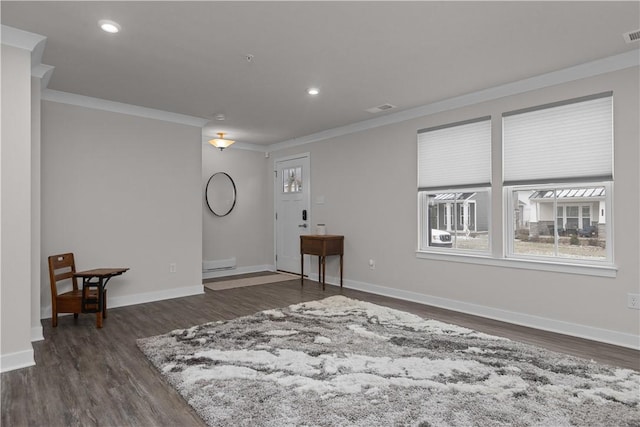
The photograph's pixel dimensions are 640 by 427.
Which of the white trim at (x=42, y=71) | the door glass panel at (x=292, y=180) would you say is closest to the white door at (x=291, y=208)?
the door glass panel at (x=292, y=180)

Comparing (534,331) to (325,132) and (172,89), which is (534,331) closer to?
(325,132)

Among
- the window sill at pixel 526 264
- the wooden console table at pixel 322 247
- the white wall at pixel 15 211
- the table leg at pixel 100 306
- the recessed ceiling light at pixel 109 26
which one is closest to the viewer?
the recessed ceiling light at pixel 109 26

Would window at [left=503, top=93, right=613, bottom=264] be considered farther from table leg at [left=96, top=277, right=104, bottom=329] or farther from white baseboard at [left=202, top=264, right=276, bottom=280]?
white baseboard at [left=202, top=264, right=276, bottom=280]

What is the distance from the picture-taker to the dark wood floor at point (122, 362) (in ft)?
6.95

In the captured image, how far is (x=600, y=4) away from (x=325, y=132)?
3.98 metres

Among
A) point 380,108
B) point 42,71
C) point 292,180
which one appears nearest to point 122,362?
point 42,71

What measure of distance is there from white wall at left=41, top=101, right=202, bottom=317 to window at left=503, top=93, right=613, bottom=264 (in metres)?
4.01

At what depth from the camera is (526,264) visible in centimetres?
375

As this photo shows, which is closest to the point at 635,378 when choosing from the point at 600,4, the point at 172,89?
the point at 600,4

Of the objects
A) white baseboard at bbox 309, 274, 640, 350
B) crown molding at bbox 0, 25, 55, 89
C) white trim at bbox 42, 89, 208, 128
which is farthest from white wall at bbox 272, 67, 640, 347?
crown molding at bbox 0, 25, 55, 89

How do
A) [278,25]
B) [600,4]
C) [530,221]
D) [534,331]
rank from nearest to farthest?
1. [600,4]
2. [278,25]
3. [534,331]
4. [530,221]

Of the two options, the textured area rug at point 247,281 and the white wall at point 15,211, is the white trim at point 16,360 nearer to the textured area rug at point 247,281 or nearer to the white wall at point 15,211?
the white wall at point 15,211

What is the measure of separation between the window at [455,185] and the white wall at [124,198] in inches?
122

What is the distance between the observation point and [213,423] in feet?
6.53
